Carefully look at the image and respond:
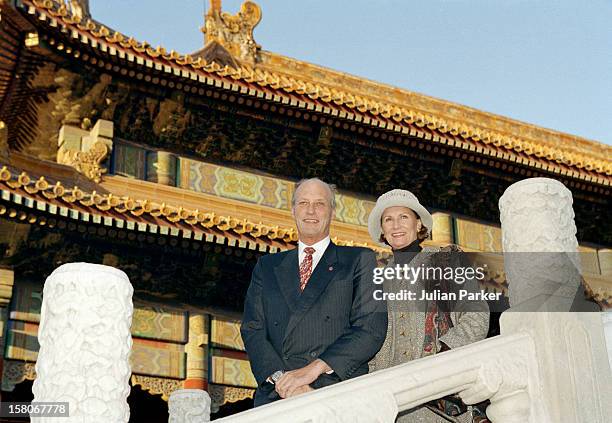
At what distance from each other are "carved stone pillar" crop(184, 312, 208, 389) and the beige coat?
6591mm

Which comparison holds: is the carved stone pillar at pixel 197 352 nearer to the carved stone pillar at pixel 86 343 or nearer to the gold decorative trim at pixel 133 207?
the gold decorative trim at pixel 133 207

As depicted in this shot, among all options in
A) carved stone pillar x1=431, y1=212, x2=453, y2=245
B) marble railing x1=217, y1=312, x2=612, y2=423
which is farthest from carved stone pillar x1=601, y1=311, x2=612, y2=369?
carved stone pillar x1=431, y1=212, x2=453, y2=245

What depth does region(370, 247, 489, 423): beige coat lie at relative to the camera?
11.9ft

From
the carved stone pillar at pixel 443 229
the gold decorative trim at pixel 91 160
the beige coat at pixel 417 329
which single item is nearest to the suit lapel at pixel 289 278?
the beige coat at pixel 417 329

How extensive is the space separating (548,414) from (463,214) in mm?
10297

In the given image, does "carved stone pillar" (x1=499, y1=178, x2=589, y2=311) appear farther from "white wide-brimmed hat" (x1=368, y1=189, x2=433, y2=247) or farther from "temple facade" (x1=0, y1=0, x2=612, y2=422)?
"temple facade" (x1=0, y1=0, x2=612, y2=422)

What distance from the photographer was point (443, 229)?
43.2 feet

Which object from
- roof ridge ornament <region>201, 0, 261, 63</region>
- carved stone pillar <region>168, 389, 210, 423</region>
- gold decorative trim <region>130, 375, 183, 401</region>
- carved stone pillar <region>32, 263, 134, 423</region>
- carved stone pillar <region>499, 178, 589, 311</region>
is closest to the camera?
carved stone pillar <region>32, 263, 134, 423</region>

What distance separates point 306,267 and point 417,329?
22.9 inches

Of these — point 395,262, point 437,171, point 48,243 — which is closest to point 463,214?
point 437,171

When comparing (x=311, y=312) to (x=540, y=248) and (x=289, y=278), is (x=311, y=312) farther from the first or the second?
(x=540, y=248)

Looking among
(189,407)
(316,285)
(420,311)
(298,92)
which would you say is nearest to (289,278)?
(316,285)

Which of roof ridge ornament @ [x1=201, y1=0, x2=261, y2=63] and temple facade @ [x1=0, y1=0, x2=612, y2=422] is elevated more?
roof ridge ornament @ [x1=201, y1=0, x2=261, y2=63]

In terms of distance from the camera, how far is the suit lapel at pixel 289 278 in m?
3.91
